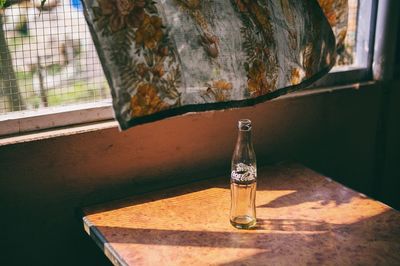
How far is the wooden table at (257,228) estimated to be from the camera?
1.42m

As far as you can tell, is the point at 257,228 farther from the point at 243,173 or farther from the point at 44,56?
the point at 44,56

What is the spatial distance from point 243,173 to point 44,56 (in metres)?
0.79

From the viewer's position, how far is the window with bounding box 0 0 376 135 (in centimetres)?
166

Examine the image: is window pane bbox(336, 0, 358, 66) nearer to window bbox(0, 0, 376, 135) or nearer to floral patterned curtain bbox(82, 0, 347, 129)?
floral patterned curtain bbox(82, 0, 347, 129)

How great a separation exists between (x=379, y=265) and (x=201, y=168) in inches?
34.1

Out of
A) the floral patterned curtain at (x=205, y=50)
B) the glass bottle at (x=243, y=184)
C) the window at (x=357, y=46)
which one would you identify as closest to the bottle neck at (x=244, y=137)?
the glass bottle at (x=243, y=184)

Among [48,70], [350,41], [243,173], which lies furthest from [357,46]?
[48,70]

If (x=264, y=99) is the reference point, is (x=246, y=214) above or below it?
below

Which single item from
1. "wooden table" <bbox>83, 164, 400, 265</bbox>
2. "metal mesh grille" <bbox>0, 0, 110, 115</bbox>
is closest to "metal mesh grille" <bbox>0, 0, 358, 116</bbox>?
"metal mesh grille" <bbox>0, 0, 110, 115</bbox>

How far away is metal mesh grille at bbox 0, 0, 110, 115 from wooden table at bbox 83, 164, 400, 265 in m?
0.45

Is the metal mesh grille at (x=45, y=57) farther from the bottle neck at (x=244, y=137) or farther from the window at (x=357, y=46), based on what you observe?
the window at (x=357, y=46)

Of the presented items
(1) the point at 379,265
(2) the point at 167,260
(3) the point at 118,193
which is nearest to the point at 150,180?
(3) the point at 118,193

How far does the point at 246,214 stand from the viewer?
5.37 ft

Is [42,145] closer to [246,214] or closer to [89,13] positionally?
[89,13]
